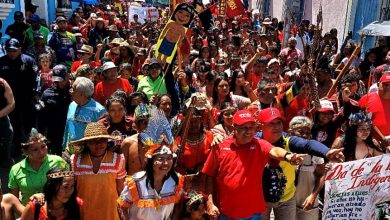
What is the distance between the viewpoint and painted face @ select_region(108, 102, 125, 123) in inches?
182

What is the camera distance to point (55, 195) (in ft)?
11.2

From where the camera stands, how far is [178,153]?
157 inches

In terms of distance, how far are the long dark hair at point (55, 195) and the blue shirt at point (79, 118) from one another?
125 centimetres

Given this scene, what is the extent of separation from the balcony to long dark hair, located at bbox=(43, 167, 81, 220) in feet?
30.1

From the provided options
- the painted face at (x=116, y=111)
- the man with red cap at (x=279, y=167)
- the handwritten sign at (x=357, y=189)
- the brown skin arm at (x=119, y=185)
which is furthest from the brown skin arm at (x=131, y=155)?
the handwritten sign at (x=357, y=189)

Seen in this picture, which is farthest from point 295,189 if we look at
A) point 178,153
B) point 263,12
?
point 263,12

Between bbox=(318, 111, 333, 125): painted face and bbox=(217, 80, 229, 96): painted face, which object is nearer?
bbox=(318, 111, 333, 125): painted face

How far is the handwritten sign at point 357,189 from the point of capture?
3732 millimetres

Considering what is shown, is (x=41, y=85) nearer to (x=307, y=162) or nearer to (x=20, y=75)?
(x=20, y=75)

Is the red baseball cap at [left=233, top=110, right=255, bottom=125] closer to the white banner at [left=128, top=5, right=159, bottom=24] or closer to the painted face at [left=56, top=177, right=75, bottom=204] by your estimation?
the painted face at [left=56, top=177, right=75, bottom=204]

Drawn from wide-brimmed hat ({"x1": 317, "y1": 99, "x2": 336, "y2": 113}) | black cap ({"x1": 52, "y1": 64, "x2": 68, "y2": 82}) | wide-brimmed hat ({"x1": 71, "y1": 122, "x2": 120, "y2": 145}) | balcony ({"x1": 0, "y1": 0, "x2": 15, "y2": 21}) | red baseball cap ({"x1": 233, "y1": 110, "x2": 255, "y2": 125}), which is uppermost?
balcony ({"x1": 0, "y1": 0, "x2": 15, "y2": 21})

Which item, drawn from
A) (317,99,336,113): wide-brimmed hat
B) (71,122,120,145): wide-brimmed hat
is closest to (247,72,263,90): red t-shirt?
(317,99,336,113): wide-brimmed hat

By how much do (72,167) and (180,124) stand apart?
100cm

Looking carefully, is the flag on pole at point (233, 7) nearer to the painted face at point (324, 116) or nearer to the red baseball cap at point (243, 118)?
the painted face at point (324, 116)
